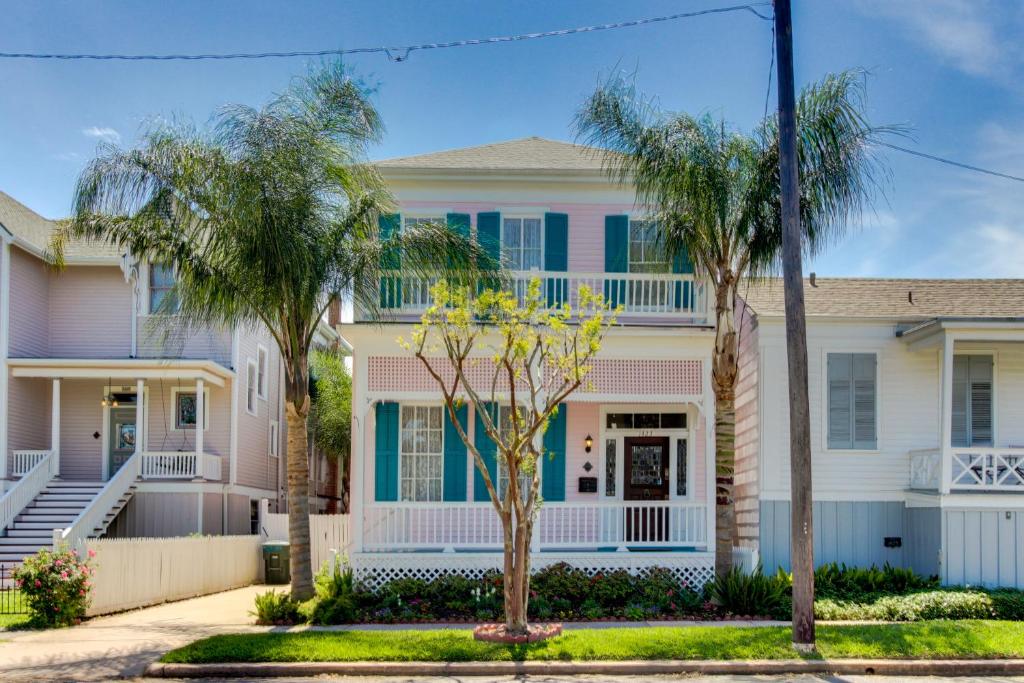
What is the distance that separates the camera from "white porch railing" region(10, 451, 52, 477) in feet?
74.2

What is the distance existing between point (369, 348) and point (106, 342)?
10.6m

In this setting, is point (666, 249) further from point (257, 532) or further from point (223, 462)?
point (257, 532)

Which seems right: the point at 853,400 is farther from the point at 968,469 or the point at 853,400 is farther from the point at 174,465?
the point at 174,465

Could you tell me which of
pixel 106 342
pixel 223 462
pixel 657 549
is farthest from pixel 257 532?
pixel 657 549

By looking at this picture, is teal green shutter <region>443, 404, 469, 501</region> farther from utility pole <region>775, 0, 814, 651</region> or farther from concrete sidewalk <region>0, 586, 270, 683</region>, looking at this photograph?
utility pole <region>775, 0, 814, 651</region>

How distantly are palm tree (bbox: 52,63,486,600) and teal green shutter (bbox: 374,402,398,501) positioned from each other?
263 cm

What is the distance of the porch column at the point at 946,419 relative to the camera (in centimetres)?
1648

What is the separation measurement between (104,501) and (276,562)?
389 cm

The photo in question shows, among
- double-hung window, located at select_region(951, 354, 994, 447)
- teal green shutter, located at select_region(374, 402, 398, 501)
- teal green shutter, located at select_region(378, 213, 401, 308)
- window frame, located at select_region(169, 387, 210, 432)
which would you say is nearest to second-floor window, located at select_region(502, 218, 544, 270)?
teal green shutter, located at select_region(378, 213, 401, 308)

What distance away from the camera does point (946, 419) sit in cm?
1672

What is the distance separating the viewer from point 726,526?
16031 millimetres

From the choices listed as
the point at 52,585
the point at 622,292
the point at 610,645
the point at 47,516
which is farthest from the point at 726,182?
the point at 47,516

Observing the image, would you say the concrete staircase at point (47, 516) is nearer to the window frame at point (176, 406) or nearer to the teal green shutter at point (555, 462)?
the window frame at point (176, 406)

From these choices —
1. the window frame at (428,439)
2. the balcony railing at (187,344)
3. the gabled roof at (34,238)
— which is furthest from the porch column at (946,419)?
the gabled roof at (34,238)
